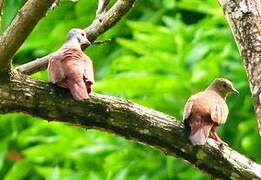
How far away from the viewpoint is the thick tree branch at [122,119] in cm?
444

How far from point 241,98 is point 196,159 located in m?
3.02

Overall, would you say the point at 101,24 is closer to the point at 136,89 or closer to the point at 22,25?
the point at 22,25

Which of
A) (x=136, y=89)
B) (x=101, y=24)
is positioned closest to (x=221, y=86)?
(x=101, y=24)

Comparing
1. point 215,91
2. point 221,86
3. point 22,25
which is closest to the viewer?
point 22,25

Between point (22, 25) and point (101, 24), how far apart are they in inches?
35.7

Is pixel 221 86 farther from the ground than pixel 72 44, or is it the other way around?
pixel 72 44

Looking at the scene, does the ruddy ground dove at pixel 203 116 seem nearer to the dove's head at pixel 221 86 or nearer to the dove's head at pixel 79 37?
the dove's head at pixel 221 86

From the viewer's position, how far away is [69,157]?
815cm

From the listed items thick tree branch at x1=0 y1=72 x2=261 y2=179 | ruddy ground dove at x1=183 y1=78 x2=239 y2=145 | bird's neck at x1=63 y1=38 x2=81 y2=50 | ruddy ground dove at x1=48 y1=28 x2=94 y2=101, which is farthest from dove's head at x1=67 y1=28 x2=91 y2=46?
ruddy ground dove at x1=183 y1=78 x2=239 y2=145

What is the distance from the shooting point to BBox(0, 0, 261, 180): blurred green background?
24.1 feet

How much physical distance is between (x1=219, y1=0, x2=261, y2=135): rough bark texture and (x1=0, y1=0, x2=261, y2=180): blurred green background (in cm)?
221

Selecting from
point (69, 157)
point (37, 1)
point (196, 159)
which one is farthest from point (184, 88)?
point (37, 1)

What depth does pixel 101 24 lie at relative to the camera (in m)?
5.12

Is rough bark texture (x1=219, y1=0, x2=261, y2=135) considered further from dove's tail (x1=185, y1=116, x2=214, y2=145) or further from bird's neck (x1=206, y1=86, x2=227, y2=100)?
bird's neck (x1=206, y1=86, x2=227, y2=100)
